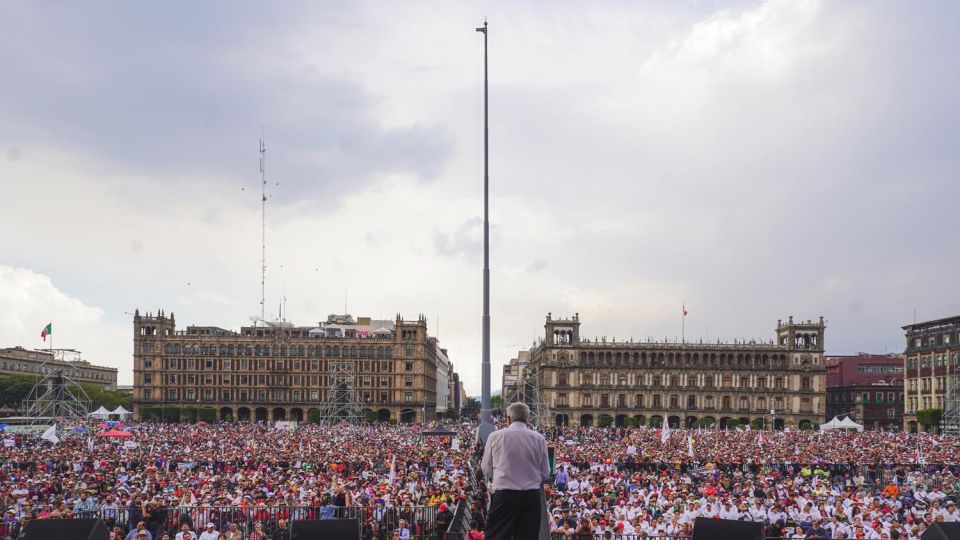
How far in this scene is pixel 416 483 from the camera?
88.5 ft

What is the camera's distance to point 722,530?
11.1 m

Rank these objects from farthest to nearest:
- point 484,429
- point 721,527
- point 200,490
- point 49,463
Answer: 1. point 49,463
2. point 200,490
3. point 484,429
4. point 721,527

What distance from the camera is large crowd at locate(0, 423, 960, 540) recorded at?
62.2ft

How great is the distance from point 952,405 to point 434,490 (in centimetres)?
8104

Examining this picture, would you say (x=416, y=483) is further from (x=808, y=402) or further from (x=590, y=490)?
(x=808, y=402)

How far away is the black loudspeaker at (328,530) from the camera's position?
1110cm

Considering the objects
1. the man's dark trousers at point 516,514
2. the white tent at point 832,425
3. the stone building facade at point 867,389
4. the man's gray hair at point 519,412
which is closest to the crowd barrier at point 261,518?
the man's dark trousers at point 516,514

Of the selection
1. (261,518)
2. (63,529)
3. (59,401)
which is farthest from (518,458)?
(59,401)

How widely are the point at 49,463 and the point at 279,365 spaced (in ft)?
284

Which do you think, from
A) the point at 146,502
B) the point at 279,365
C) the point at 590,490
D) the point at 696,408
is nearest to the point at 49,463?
the point at 146,502

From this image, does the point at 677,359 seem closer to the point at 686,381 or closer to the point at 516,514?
the point at 686,381

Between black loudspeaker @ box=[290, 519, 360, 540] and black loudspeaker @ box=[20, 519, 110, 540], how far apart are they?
252cm

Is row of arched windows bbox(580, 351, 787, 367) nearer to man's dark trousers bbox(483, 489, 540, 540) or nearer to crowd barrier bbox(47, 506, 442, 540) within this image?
crowd barrier bbox(47, 506, 442, 540)

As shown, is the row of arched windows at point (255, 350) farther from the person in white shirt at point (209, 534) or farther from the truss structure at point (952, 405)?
the person in white shirt at point (209, 534)
